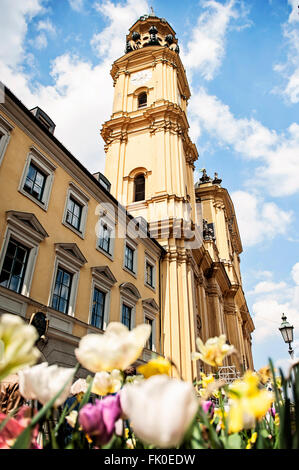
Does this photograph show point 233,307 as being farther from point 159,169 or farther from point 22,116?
point 22,116

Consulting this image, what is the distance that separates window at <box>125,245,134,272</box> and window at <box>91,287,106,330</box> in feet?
9.19

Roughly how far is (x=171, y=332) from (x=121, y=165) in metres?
13.3

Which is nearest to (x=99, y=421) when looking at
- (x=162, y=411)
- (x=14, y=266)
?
(x=162, y=411)

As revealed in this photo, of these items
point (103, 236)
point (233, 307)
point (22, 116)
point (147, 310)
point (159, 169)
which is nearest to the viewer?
point (22, 116)

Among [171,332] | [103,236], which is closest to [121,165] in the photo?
[103,236]

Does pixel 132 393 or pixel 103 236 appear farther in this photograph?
pixel 103 236

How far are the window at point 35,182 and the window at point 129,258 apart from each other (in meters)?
5.79

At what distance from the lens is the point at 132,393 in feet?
2.75

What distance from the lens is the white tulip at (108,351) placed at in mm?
1126

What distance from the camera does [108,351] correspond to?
1128mm

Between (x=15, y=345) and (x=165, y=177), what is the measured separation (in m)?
21.6

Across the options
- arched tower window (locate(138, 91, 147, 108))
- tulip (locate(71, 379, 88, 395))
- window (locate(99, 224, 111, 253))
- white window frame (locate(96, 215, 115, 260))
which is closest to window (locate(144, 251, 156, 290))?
white window frame (locate(96, 215, 115, 260))

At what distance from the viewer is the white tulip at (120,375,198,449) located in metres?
0.79
